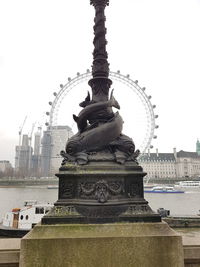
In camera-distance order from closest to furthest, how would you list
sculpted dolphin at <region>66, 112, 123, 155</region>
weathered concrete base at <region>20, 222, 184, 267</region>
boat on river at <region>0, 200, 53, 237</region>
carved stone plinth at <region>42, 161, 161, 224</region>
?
weathered concrete base at <region>20, 222, 184, 267</region> → carved stone plinth at <region>42, 161, 161, 224</region> → sculpted dolphin at <region>66, 112, 123, 155</region> → boat on river at <region>0, 200, 53, 237</region>

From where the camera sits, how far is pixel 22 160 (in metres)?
128

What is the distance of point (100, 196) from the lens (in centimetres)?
472

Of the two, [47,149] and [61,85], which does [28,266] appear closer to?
[61,85]

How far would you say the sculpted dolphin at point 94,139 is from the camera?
5.42m

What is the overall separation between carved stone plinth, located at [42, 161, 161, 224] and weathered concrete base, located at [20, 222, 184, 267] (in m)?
0.50

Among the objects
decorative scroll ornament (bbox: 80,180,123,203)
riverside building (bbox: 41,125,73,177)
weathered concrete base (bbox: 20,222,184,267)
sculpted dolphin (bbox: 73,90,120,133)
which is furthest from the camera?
riverside building (bbox: 41,125,73,177)

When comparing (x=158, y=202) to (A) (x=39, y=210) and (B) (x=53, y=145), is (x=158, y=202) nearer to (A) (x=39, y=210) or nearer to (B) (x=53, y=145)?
(A) (x=39, y=210)

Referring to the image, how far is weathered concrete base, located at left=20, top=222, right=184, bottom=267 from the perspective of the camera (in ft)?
12.5

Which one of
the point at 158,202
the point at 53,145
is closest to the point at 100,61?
the point at 158,202

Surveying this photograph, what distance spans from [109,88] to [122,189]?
282cm

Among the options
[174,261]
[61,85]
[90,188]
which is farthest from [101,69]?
[61,85]

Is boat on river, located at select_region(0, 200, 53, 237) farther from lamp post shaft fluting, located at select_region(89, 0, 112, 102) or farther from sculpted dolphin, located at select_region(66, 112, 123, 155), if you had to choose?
sculpted dolphin, located at select_region(66, 112, 123, 155)

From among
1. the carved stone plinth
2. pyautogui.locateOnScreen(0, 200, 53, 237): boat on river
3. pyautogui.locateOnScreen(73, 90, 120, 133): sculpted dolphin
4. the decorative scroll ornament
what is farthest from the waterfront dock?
pyautogui.locateOnScreen(0, 200, 53, 237): boat on river

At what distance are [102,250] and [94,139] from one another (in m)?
2.31
